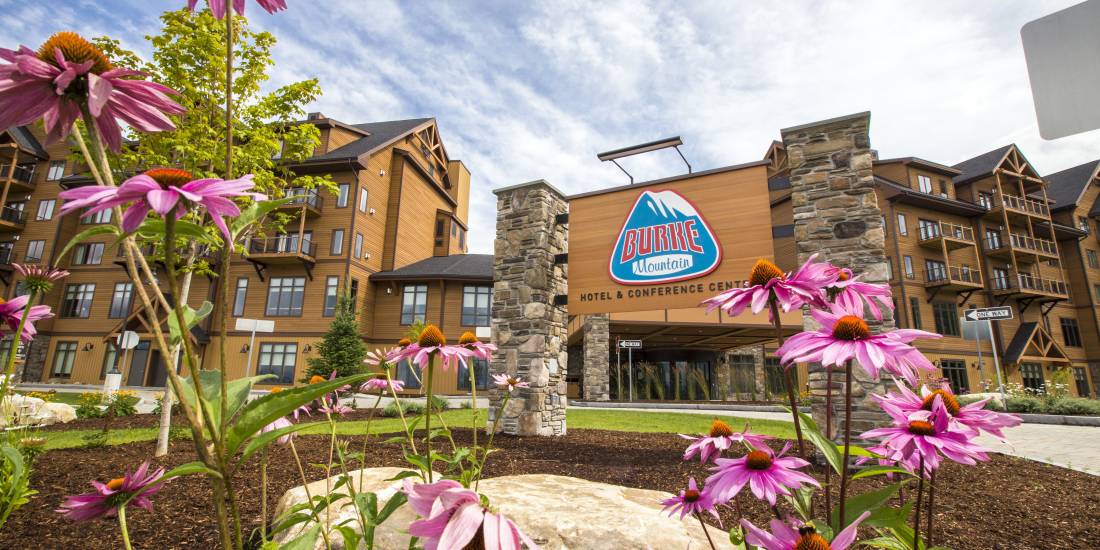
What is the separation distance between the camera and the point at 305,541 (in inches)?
45.5

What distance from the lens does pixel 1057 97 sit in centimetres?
217

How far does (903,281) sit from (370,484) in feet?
91.3

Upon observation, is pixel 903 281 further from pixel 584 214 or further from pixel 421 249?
pixel 421 249

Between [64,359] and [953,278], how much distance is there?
47206 millimetres

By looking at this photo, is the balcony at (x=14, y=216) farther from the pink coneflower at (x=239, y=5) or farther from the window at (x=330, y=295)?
the pink coneflower at (x=239, y=5)

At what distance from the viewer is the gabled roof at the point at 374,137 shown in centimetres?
2512

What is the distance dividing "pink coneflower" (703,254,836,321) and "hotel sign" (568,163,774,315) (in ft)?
20.1

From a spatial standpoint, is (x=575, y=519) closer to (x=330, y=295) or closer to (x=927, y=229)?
(x=330, y=295)

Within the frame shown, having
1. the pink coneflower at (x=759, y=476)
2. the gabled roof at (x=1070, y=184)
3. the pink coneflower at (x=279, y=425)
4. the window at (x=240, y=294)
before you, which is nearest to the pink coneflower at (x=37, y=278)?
the pink coneflower at (x=279, y=425)

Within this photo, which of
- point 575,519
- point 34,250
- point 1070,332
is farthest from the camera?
point 34,250

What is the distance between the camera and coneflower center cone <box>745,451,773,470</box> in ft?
4.46

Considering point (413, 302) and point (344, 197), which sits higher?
point (344, 197)

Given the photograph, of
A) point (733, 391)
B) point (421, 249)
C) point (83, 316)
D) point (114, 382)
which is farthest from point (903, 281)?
point (83, 316)

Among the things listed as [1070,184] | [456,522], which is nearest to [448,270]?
[456,522]
